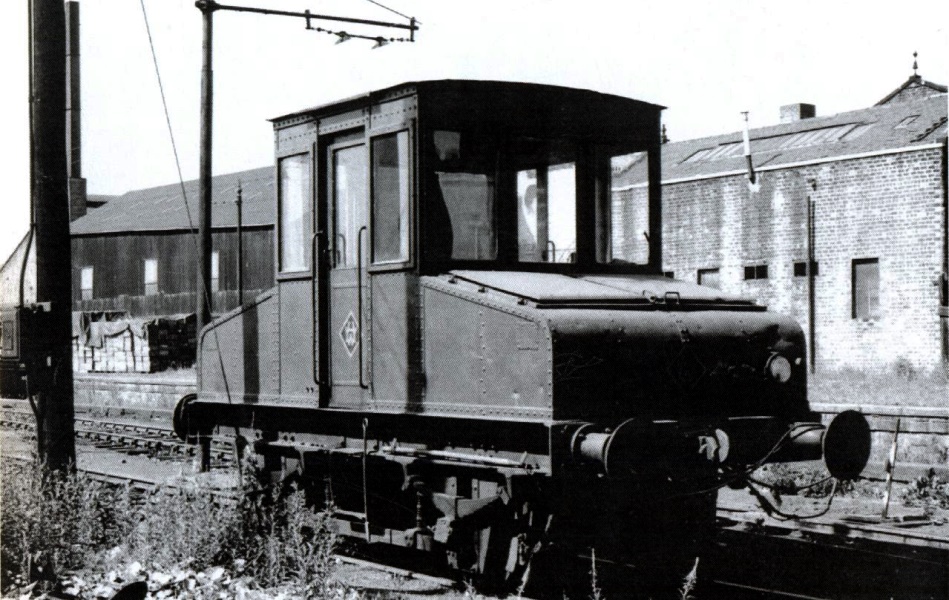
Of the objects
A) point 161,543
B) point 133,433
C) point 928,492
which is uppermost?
point 161,543

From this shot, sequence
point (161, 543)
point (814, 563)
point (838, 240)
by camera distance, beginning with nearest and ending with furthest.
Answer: point (161, 543) < point (814, 563) < point (838, 240)

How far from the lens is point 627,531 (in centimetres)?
771

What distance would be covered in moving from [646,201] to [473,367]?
2.32 metres

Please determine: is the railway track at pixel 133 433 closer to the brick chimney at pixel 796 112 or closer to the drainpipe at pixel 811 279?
the drainpipe at pixel 811 279

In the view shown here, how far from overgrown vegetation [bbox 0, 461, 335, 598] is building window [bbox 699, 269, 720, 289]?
20.7m

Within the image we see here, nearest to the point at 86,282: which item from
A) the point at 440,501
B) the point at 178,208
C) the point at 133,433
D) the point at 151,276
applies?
the point at 151,276

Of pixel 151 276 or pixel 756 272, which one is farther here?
pixel 151 276

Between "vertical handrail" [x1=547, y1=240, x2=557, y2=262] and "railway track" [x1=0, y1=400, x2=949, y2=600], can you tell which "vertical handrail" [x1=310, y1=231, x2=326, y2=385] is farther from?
"vertical handrail" [x1=547, y1=240, x2=557, y2=262]

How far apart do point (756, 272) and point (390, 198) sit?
812 inches

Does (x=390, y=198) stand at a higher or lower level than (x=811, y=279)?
higher

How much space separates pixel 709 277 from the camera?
2836cm

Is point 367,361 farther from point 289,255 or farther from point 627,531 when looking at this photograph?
point 627,531

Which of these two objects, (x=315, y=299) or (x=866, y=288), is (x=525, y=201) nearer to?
(x=315, y=299)

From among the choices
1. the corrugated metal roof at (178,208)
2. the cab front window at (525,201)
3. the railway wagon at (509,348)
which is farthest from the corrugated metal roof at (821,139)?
the railway wagon at (509,348)
